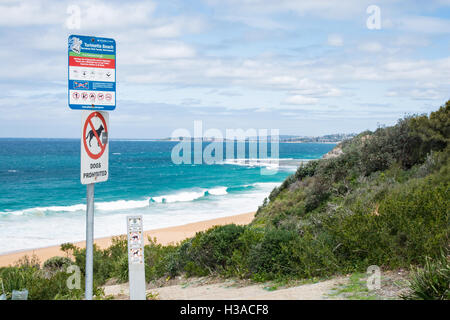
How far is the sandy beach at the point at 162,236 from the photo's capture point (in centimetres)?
2136

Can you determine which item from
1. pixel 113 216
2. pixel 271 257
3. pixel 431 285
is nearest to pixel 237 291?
pixel 271 257

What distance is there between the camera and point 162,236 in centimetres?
2567

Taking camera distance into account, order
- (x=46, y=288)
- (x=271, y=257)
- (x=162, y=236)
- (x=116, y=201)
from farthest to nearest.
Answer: (x=116, y=201) < (x=162, y=236) < (x=271, y=257) < (x=46, y=288)

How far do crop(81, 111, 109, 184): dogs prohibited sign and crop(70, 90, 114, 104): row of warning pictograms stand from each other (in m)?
0.13

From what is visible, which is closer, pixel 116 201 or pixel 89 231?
pixel 89 231

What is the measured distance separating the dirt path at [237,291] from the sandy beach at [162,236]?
1168 centimetres

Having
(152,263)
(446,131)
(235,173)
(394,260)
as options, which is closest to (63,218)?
(152,263)

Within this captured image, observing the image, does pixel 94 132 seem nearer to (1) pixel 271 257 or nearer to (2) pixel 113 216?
(1) pixel 271 257

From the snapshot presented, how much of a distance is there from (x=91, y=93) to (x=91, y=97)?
4 cm

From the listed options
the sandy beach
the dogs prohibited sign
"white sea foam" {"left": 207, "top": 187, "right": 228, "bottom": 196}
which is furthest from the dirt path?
"white sea foam" {"left": 207, "top": 187, "right": 228, "bottom": 196}

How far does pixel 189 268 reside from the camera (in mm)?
8117

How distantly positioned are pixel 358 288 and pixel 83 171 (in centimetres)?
373

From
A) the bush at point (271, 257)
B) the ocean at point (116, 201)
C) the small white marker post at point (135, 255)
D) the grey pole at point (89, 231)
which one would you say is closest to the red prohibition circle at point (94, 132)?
the grey pole at point (89, 231)
